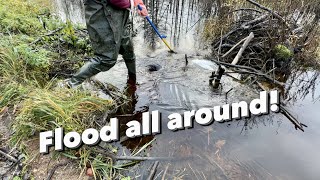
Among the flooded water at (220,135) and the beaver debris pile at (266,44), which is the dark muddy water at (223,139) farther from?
the beaver debris pile at (266,44)

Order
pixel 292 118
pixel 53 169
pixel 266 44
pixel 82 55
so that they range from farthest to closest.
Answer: pixel 266 44 < pixel 82 55 < pixel 292 118 < pixel 53 169

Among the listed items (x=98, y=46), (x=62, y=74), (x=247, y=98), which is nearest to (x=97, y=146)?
(x=98, y=46)

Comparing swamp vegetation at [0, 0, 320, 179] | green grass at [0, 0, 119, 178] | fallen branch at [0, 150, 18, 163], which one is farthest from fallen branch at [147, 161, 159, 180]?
fallen branch at [0, 150, 18, 163]

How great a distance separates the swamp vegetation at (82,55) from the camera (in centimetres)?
258

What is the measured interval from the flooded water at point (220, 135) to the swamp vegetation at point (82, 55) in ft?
0.84

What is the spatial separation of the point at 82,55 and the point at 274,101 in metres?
2.82

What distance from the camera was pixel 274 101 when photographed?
3.58 m

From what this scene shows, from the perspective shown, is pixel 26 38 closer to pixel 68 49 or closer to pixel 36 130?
pixel 68 49

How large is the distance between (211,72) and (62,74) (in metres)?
2.14

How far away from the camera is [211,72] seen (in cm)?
432

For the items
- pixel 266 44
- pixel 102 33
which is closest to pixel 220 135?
pixel 102 33

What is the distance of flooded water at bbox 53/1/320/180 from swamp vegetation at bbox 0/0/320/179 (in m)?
0.26

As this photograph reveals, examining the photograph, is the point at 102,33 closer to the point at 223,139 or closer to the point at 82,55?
the point at 82,55

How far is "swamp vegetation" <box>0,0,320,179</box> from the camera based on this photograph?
8.47 ft
